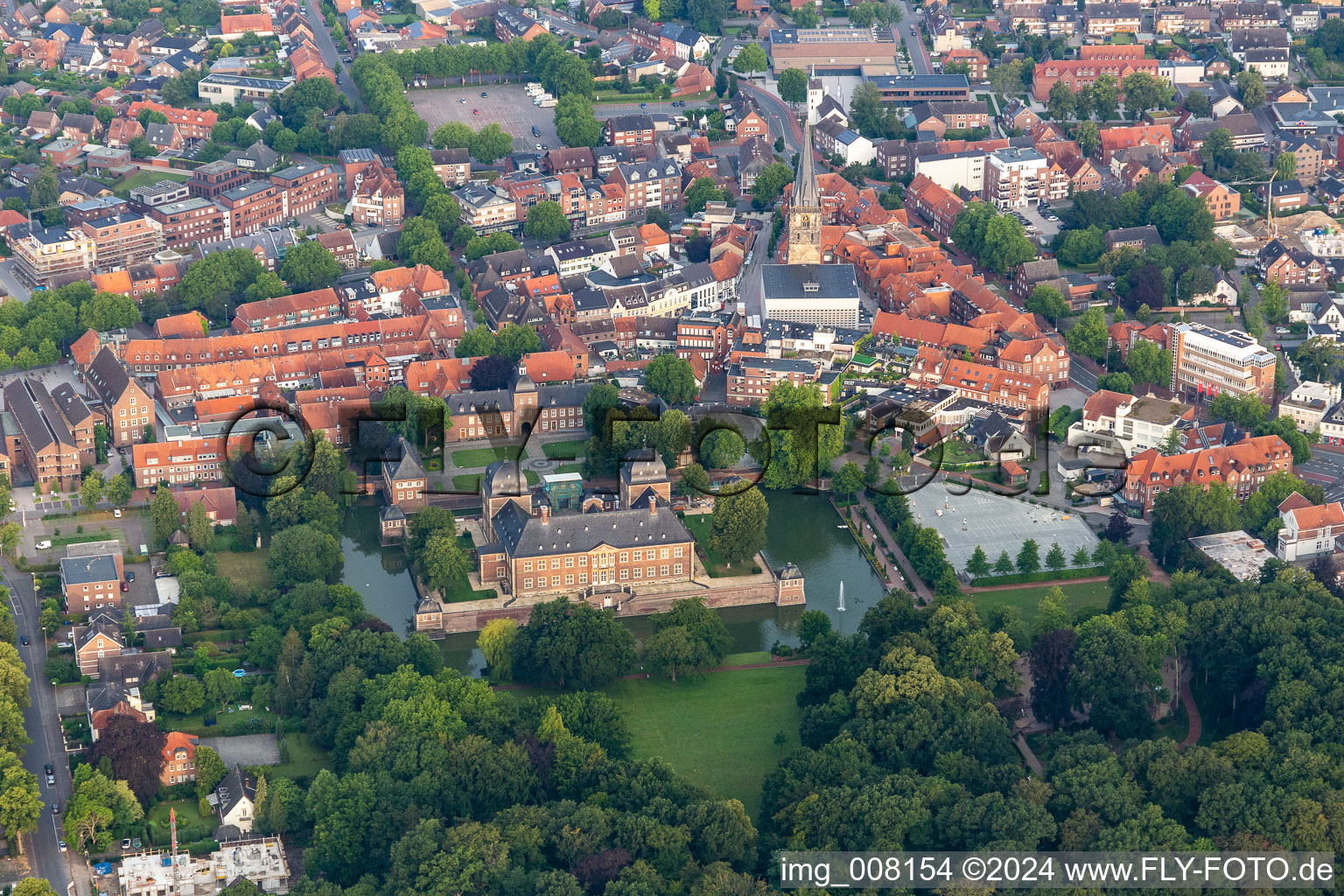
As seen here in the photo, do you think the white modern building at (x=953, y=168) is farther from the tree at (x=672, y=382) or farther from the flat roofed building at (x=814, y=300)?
the tree at (x=672, y=382)

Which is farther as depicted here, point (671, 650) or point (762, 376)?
point (762, 376)

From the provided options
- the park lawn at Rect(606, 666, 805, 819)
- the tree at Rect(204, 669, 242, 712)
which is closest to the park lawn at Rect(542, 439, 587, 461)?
the park lawn at Rect(606, 666, 805, 819)

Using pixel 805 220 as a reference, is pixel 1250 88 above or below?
below

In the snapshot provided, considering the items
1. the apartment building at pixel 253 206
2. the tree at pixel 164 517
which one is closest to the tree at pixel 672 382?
the tree at pixel 164 517

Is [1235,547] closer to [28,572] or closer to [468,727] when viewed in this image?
[468,727]

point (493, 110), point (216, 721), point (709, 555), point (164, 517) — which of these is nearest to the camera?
point (216, 721)

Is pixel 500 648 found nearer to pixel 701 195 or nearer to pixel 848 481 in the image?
pixel 848 481

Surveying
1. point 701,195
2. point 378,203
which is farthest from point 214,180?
point 701,195

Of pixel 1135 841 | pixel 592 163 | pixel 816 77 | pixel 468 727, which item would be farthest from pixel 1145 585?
pixel 816 77
